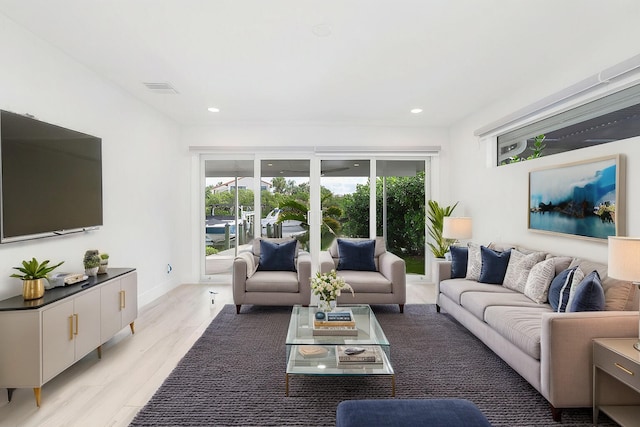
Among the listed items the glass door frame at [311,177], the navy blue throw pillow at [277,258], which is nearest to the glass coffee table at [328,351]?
the navy blue throw pillow at [277,258]

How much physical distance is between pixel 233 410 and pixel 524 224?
3458 millimetres

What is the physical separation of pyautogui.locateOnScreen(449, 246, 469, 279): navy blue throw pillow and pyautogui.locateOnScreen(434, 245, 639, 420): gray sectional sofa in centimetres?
92

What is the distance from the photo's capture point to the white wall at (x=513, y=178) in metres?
2.72

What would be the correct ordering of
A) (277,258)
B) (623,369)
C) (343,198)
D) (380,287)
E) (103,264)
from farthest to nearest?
(343,198) → (277,258) → (380,287) → (103,264) → (623,369)

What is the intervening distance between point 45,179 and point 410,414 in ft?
9.96

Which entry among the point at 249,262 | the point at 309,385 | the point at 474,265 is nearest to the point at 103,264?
the point at 249,262

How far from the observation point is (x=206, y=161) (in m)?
5.84

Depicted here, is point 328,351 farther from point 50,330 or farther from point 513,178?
point 513,178

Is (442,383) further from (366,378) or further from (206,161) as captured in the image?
(206,161)

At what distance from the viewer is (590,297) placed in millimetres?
2291

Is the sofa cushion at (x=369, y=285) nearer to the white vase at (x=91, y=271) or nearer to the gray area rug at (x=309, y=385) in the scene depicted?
the gray area rug at (x=309, y=385)

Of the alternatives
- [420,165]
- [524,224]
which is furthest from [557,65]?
[420,165]

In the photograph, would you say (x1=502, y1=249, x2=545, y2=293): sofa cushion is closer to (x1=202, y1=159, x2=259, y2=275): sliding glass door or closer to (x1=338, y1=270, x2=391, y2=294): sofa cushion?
(x1=338, y1=270, x2=391, y2=294): sofa cushion

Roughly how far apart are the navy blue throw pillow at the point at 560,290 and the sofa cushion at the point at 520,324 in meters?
0.12
